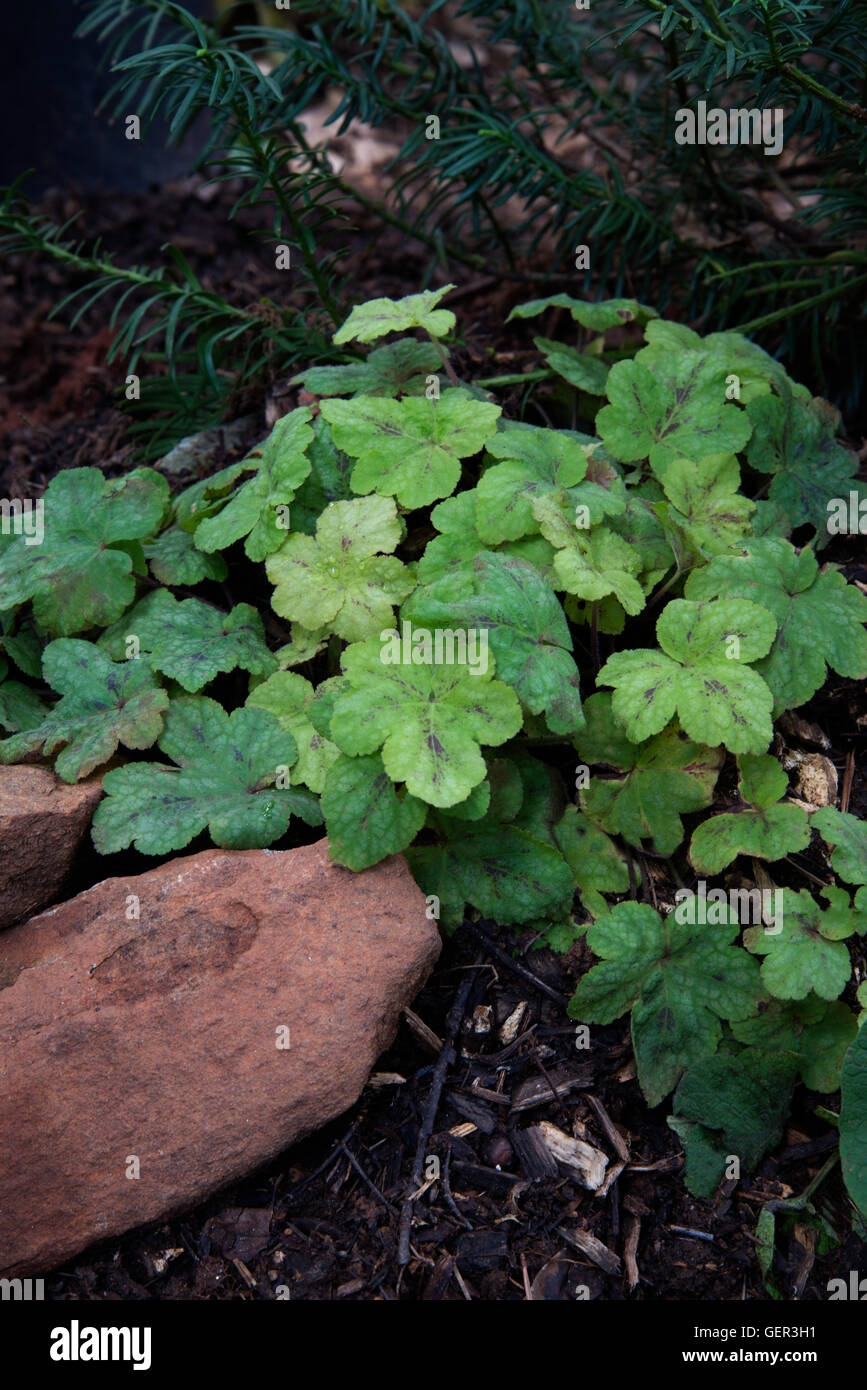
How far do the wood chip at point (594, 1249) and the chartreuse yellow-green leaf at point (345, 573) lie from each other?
1219mm

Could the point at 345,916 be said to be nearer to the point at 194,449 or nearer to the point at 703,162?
the point at 194,449

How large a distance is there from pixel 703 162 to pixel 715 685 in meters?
1.97

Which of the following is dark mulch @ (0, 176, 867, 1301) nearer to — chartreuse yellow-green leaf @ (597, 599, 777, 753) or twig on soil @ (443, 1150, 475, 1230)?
twig on soil @ (443, 1150, 475, 1230)

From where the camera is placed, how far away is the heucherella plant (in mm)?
1907

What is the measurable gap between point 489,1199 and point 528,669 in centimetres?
99

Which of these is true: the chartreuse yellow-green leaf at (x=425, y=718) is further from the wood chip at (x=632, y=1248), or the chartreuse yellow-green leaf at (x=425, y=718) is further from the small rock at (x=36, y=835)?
the wood chip at (x=632, y=1248)

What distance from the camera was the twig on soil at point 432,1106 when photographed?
1744 millimetres

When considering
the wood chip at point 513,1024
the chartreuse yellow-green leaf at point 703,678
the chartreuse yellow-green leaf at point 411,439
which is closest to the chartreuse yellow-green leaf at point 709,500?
the chartreuse yellow-green leaf at point 703,678

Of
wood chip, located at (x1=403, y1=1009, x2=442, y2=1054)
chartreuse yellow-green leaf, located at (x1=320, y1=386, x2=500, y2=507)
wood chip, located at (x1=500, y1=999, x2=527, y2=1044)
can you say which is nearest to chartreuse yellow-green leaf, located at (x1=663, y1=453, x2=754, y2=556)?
chartreuse yellow-green leaf, located at (x1=320, y1=386, x2=500, y2=507)

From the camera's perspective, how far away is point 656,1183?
6.06 feet

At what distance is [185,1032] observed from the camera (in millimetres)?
1815
